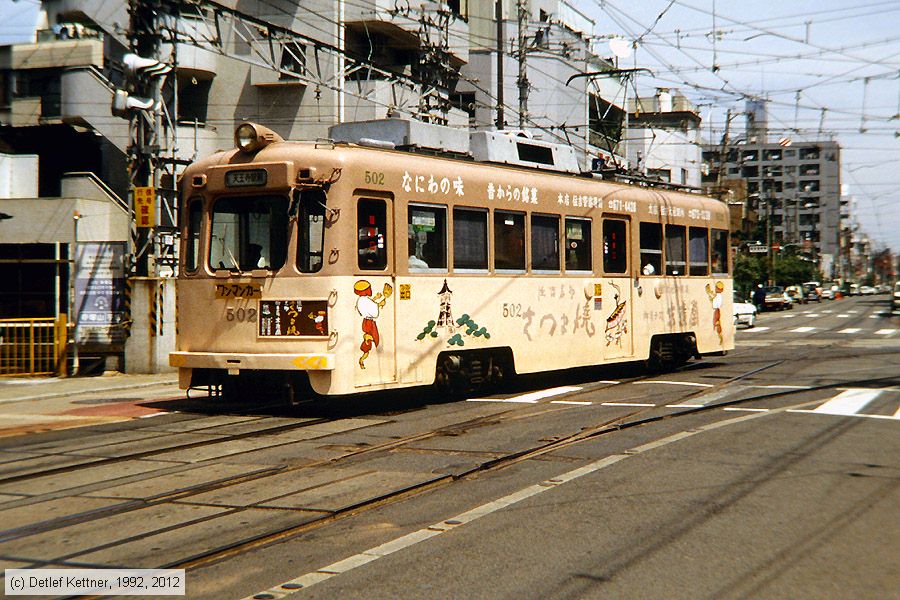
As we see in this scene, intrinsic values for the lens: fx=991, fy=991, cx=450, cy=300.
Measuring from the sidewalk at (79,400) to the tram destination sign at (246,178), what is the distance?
342 centimetres

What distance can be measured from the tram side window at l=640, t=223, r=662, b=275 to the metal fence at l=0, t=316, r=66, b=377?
11343mm

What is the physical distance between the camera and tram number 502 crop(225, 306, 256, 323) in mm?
12250

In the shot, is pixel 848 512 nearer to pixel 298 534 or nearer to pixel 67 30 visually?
pixel 298 534

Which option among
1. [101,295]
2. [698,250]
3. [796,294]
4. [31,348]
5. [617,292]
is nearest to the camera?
Result: [617,292]

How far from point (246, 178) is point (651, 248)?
28.0 feet

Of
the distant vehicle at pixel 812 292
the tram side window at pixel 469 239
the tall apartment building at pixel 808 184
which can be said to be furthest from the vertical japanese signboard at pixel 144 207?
the tall apartment building at pixel 808 184

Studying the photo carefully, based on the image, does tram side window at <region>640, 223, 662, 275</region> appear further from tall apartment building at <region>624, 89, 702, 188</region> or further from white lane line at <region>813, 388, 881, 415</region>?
tall apartment building at <region>624, 89, 702, 188</region>

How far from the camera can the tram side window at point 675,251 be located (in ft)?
61.2

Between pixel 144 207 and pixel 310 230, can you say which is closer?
pixel 310 230

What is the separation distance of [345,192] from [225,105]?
22.7 meters

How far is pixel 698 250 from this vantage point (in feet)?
64.7

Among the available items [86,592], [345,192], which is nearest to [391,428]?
[345,192]

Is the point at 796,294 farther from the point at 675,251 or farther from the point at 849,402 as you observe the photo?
the point at 849,402

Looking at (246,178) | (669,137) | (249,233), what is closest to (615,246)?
(249,233)
